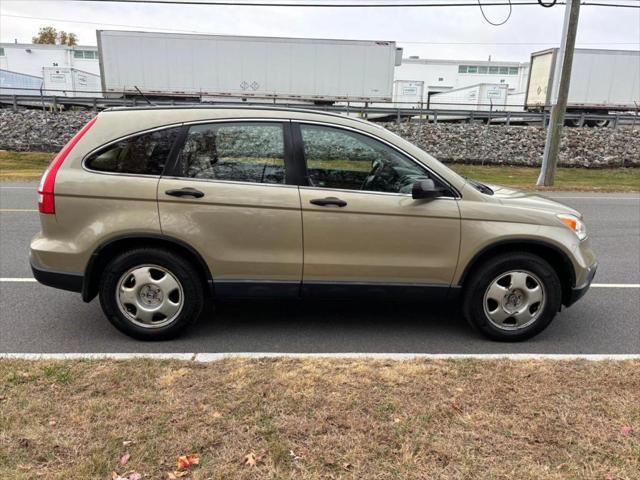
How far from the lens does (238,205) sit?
12.4ft

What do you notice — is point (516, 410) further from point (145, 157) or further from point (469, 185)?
point (145, 157)

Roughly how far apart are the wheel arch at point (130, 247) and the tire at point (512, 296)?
2.09m

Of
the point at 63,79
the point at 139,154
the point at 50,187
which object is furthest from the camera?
the point at 63,79

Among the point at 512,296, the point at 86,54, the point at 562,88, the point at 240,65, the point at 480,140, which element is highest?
the point at 86,54

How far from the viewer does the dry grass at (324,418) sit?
2410 millimetres

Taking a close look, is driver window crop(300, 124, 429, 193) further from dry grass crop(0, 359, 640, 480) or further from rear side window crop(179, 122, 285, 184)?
dry grass crop(0, 359, 640, 480)

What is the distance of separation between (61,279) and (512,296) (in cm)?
350

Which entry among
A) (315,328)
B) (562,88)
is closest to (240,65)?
(562,88)

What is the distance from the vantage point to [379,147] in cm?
393

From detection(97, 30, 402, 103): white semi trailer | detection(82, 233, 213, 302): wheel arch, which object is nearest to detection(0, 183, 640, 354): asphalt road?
detection(82, 233, 213, 302): wheel arch

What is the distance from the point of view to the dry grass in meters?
2.41

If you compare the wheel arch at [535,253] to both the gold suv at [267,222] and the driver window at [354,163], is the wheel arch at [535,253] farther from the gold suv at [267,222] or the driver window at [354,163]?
the driver window at [354,163]

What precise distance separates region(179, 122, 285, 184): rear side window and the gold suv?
1 centimetres

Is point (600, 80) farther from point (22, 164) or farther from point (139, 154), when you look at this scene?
point (139, 154)
